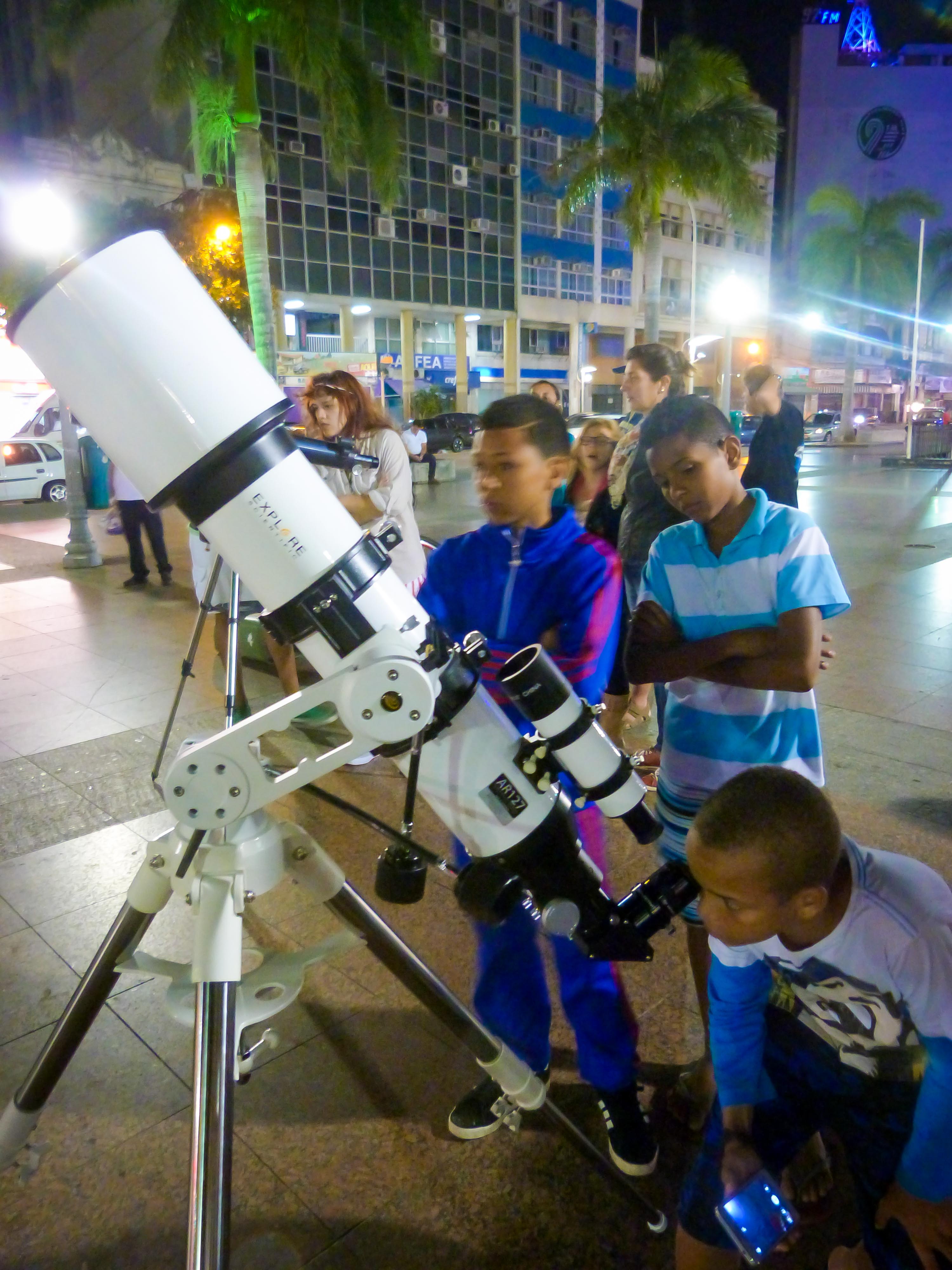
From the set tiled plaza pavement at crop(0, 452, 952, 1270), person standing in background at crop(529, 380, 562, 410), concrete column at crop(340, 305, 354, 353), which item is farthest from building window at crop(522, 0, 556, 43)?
tiled plaza pavement at crop(0, 452, 952, 1270)

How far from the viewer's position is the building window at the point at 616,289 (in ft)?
159

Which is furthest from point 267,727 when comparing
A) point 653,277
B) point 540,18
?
point 540,18

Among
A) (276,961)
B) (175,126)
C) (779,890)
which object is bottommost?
(276,961)

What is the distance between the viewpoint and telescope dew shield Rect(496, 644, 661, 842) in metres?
1.53

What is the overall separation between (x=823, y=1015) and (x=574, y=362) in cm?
4867

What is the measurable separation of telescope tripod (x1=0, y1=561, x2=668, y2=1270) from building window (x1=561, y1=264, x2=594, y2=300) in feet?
158

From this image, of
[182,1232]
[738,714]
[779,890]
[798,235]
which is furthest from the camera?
[798,235]

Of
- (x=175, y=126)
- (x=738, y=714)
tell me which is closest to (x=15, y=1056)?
(x=738, y=714)

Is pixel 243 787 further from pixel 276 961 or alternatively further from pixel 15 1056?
pixel 15 1056

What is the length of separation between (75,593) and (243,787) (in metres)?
9.05

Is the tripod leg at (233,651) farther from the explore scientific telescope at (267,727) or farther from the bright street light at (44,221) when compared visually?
the bright street light at (44,221)

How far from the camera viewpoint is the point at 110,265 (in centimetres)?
130

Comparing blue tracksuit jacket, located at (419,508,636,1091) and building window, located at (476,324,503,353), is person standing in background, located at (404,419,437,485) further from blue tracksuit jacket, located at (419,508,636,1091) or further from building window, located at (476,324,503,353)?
building window, located at (476,324,503,353)

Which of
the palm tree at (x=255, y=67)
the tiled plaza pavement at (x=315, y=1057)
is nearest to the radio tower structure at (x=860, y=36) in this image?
the palm tree at (x=255, y=67)
